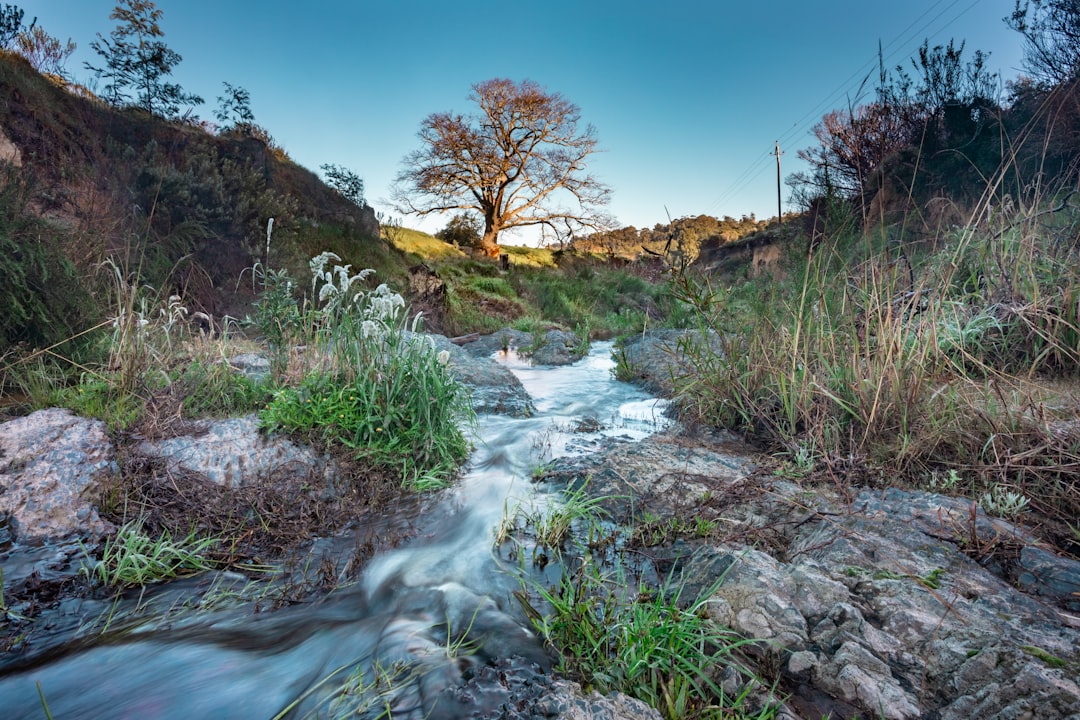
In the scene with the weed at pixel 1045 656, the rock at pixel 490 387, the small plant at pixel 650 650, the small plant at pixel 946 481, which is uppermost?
the rock at pixel 490 387

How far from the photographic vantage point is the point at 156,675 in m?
1.84

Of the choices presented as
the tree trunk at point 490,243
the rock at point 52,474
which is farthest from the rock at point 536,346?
the tree trunk at point 490,243

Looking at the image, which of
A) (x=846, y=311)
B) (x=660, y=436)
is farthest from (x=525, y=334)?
(x=846, y=311)

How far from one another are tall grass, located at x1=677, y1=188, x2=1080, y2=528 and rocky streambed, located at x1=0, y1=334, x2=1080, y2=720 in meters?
0.37

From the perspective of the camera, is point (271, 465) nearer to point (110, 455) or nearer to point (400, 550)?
point (110, 455)

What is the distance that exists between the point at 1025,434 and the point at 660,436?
2.21 metres

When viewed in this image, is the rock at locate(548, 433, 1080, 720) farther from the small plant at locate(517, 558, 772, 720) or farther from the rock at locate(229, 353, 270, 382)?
the rock at locate(229, 353, 270, 382)

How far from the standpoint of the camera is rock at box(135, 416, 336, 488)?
293cm

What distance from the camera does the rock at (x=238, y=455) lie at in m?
2.93

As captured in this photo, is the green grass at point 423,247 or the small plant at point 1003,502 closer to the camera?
the small plant at point 1003,502

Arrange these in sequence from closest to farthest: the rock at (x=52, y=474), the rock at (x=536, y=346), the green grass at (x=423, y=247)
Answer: the rock at (x=52, y=474)
the rock at (x=536, y=346)
the green grass at (x=423, y=247)

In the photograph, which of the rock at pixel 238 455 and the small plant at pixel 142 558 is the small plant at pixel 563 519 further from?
the small plant at pixel 142 558

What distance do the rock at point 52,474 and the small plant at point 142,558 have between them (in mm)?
225

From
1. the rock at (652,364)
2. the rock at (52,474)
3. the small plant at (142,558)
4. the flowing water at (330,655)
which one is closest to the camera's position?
the flowing water at (330,655)
